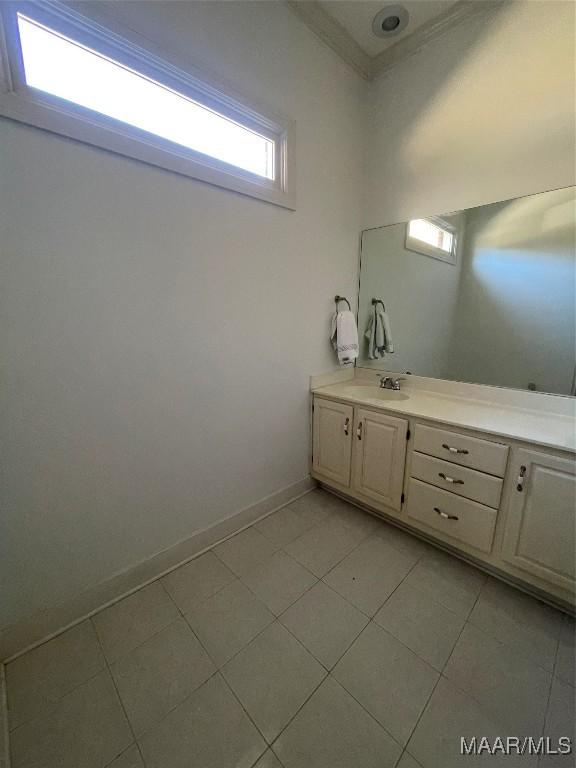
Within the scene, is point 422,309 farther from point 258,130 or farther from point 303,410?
point 258,130

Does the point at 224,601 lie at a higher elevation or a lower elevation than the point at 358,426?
lower

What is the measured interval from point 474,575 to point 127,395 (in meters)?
1.92

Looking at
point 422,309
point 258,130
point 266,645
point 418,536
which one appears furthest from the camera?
point 422,309

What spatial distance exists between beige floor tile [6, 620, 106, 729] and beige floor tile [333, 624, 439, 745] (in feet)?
3.09

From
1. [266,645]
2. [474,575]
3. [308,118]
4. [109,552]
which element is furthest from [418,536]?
[308,118]

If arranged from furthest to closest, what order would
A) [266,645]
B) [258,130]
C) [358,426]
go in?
[358,426] → [258,130] → [266,645]

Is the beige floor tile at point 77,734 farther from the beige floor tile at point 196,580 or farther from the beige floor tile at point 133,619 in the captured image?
the beige floor tile at point 196,580

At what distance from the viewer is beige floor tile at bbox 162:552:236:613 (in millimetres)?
1386

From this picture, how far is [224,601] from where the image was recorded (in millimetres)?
1371

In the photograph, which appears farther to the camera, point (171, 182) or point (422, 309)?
point (422, 309)

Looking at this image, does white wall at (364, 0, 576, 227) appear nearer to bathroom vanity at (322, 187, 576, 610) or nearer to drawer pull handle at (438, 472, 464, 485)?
bathroom vanity at (322, 187, 576, 610)

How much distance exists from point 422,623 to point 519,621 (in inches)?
16.7

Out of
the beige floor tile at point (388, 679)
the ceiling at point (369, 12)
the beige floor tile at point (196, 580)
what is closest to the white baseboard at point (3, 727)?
the beige floor tile at point (196, 580)

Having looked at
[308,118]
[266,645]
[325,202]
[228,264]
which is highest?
[308,118]
